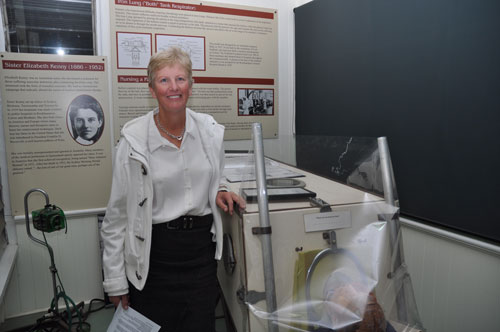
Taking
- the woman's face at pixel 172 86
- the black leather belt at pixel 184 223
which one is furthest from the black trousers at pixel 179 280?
the woman's face at pixel 172 86

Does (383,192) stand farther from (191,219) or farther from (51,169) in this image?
(51,169)

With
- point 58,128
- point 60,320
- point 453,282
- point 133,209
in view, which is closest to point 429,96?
point 453,282

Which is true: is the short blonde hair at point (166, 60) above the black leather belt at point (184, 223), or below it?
above

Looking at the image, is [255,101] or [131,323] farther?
[255,101]

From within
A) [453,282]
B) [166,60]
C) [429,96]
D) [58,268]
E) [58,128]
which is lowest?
[58,268]

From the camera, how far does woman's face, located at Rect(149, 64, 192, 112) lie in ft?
4.20

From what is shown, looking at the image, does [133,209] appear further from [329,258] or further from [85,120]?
[85,120]

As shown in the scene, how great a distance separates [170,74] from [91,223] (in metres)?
1.66

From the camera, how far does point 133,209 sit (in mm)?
1297

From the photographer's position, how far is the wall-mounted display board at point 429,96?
152cm

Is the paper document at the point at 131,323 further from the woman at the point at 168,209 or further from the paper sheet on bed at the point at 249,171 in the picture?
the paper sheet on bed at the point at 249,171

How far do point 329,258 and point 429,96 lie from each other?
3.84ft

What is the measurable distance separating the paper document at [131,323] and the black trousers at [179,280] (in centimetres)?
6

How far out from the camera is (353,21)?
2277mm
